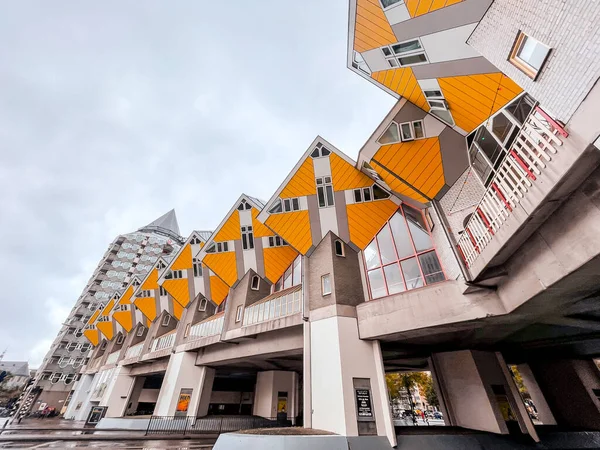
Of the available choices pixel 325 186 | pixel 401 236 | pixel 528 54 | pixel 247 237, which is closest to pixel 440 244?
pixel 401 236

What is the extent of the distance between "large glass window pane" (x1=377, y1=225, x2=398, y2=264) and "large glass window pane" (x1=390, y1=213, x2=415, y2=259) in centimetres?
30

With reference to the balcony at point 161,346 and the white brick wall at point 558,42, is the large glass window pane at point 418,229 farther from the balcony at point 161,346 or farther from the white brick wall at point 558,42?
the balcony at point 161,346

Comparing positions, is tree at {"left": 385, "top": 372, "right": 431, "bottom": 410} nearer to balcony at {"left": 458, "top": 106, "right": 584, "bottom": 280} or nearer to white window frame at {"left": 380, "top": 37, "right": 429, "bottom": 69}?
balcony at {"left": 458, "top": 106, "right": 584, "bottom": 280}

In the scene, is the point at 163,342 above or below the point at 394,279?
above

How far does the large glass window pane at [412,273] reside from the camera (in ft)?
36.4

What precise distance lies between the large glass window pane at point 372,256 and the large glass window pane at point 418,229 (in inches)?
85.1

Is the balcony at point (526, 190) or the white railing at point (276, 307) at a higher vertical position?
the white railing at point (276, 307)

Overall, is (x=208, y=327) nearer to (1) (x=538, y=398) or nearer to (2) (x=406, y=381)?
(1) (x=538, y=398)

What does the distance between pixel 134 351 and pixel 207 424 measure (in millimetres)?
15633

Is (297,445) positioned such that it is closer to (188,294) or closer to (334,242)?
(334,242)

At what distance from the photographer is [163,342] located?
23.8 meters

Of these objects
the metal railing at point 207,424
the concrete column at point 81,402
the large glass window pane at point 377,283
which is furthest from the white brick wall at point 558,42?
the concrete column at point 81,402

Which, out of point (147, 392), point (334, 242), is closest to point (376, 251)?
point (334, 242)

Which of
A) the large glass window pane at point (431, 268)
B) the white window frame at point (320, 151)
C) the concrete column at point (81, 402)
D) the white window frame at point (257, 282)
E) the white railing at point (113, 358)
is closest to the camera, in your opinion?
the large glass window pane at point (431, 268)
